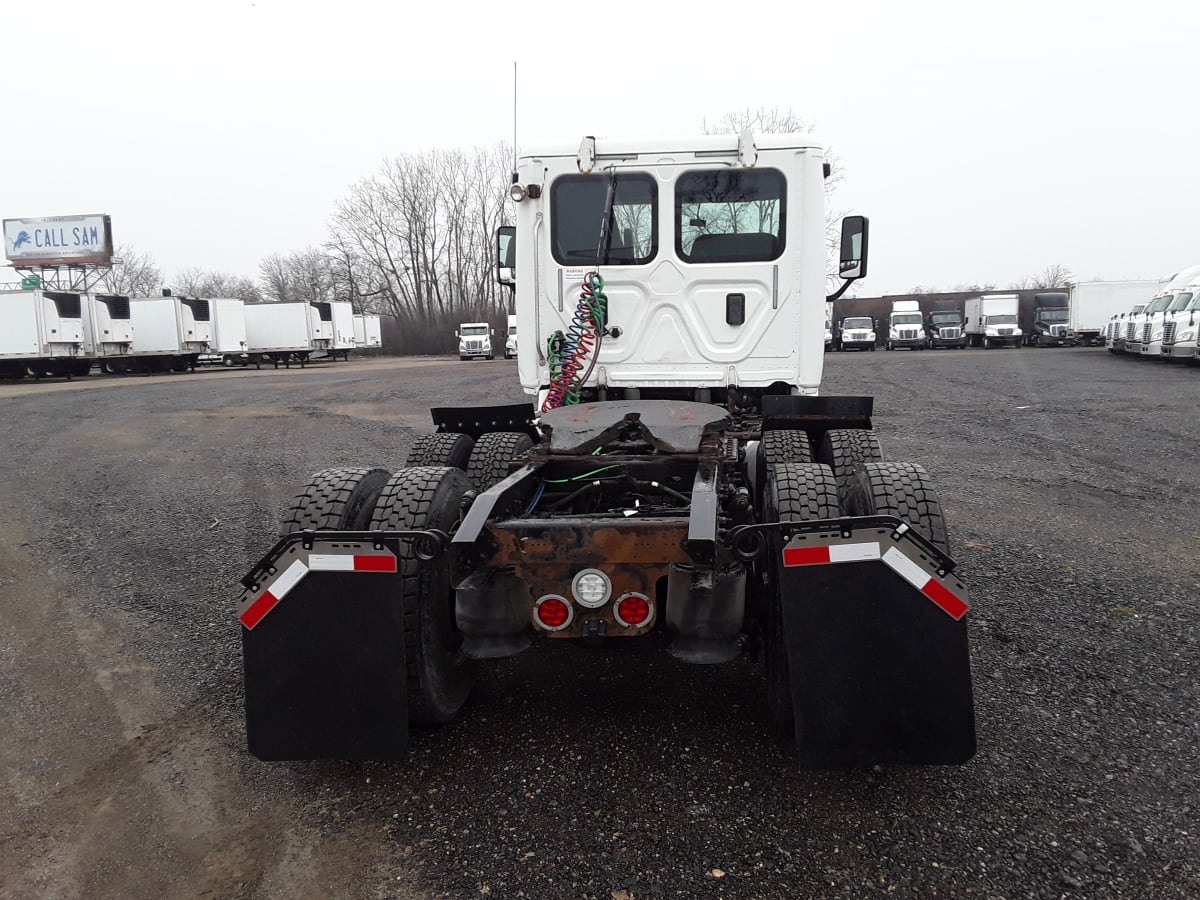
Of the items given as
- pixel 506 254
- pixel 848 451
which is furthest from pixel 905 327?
pixel 848 451

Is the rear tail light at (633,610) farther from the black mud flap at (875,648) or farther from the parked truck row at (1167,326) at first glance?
the parked truck row at (1167,326)

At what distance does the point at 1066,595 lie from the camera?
15.5ft

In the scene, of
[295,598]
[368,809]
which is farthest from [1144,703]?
[295,598]

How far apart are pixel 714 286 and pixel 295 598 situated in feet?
11.6

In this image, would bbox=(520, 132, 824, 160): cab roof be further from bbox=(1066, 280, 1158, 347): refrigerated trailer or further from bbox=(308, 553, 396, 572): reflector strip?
bbox=(1066, 280, 1158, 347): refrigerated trailer

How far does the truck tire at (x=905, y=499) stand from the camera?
296 cm

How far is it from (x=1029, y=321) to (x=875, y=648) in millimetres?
44966

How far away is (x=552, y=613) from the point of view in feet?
9.22

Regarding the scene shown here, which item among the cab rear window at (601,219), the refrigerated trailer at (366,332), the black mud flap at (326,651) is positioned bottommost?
the black mud flap at (326,651)

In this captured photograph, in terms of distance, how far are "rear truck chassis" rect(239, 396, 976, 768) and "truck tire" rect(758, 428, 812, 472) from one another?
102 cm

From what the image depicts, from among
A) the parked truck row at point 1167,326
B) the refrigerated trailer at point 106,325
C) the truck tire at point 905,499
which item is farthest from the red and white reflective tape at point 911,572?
the refrigerated trailer at point 106,325

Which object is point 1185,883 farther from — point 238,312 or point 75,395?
point 238,312

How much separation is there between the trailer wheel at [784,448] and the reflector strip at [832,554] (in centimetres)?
170

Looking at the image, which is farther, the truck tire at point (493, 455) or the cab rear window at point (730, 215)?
the cab rear window at point (730, 215)
